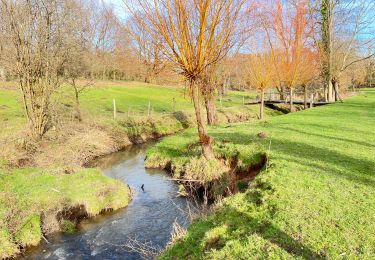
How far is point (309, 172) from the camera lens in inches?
418

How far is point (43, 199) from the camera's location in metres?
11.5

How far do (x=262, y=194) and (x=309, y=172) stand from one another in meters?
2.42

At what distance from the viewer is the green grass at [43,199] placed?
9.89m

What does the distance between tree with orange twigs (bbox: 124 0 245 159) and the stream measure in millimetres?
4738

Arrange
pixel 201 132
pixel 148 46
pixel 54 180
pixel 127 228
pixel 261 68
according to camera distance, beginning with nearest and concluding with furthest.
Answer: pixel 127 228 → pixel 148 46 → pixel 54 180 → pixel 201 132 → pixel 261 68

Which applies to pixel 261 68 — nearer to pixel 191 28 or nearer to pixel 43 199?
pixel 191 28

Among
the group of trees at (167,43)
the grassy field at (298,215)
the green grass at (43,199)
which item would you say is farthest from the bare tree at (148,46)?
the grassy field at (298,215)

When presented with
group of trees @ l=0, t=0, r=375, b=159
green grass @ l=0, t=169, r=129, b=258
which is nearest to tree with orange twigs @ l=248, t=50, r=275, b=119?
group of trees @ l=0, t=0, r=375, b=159

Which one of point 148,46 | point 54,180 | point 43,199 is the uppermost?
point 148,46

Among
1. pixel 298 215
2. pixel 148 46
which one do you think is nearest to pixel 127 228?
pixel 298 215

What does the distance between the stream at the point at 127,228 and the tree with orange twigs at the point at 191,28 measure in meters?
4.74

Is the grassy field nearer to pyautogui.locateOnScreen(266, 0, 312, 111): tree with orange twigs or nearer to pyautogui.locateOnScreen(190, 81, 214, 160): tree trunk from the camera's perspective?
pyautogui.locateOnScreen(190, 81, 214, 160): tree trunk

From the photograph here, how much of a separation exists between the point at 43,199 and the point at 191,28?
8.14 m

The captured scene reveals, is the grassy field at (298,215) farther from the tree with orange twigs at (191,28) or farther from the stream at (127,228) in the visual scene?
the tree with orange twigs at (191,28)
